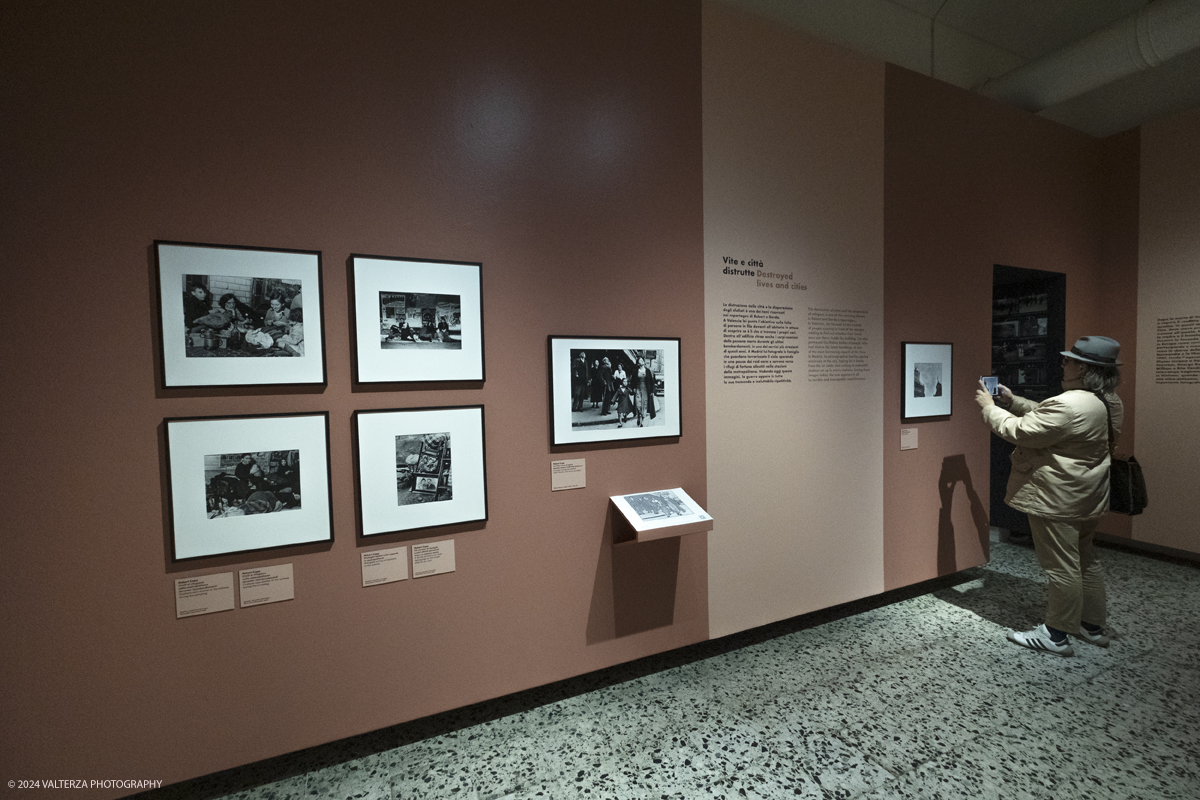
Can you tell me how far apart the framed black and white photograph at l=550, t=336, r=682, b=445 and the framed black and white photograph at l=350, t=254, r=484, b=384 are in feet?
1.62

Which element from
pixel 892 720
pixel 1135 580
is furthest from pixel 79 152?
pixel 1135 580

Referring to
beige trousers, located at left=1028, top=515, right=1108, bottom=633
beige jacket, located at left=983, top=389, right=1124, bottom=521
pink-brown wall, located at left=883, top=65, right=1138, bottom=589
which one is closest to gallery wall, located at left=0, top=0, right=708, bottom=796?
pink-brown wall, located at left=883, top=65, right=1138, bottom=589

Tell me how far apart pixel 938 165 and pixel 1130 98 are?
3286 millimetres

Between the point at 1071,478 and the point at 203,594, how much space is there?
5.14 metres

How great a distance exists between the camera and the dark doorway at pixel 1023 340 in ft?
17.1

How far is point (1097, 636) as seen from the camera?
11.8 feet

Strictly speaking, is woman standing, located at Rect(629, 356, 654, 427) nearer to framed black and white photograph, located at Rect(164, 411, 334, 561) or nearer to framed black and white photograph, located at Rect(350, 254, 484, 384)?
framed black and white photograph, located at Rect(350, 254, 484, 384)

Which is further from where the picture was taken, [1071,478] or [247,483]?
[1071,478]

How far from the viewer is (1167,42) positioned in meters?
4.07

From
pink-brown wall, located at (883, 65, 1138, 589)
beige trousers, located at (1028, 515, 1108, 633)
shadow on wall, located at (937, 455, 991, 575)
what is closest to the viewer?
beige trousers, located at (1028, 515, 1108, 633)

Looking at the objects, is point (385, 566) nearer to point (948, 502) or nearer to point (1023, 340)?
point (948, 502)

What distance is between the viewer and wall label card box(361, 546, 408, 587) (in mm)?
2537

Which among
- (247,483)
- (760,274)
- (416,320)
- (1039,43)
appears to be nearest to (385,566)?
(247,483)

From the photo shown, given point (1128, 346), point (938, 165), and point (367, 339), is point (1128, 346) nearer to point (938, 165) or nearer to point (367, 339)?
point (938, 165)
